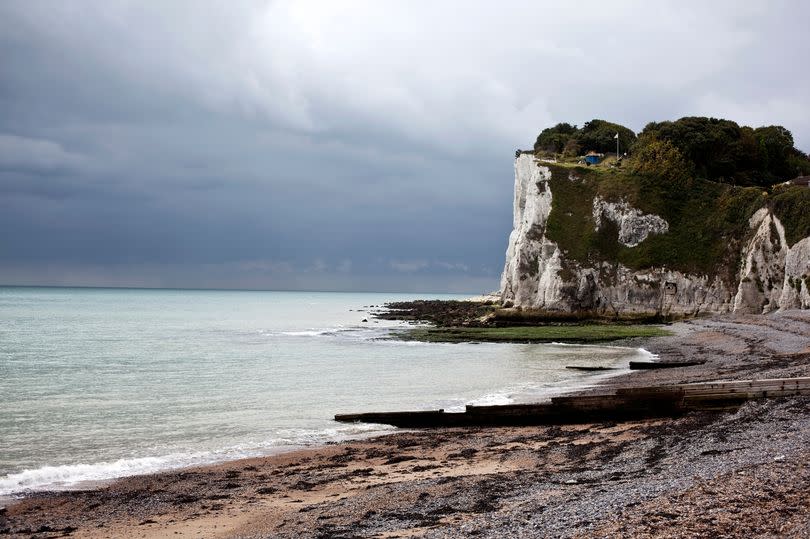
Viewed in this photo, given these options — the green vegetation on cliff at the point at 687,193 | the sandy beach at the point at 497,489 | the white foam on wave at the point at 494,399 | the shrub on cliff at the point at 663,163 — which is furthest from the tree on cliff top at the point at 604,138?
the sandy beach at the point at 497,489

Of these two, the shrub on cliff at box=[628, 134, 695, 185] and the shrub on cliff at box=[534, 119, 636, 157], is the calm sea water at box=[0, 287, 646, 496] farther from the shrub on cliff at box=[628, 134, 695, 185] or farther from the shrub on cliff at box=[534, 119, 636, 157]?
the shrub on cliff at box=[534, 119, 636, 157]

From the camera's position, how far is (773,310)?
222 ft

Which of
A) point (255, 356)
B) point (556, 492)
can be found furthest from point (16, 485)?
point (255, 356)

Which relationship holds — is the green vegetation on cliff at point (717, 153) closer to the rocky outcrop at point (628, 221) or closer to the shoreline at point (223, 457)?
the rocky outcrop at point (628, 221)

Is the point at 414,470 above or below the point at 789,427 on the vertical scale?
below

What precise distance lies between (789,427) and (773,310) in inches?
2493

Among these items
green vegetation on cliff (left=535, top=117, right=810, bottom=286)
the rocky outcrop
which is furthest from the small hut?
the rocky outcrop

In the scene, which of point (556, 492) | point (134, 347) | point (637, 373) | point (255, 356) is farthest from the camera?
point (134, 347)

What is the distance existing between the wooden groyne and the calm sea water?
178 centimetres

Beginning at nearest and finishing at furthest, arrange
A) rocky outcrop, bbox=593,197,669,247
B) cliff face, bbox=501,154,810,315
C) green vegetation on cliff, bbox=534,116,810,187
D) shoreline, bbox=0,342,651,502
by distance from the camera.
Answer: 1. shoreline, bbox=0,342,651,502
2. cliff face, bbox=501,154,810,315
3. rocky outcrop, bbox=593,197,669,247
4. green vegetation on cliff, bbox=534,116,810,187

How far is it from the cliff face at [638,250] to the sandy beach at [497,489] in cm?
6298

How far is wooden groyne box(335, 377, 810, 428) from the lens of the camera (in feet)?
57.9

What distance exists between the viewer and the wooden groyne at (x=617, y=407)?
17641mm

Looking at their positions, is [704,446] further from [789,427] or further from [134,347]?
[134,347]
